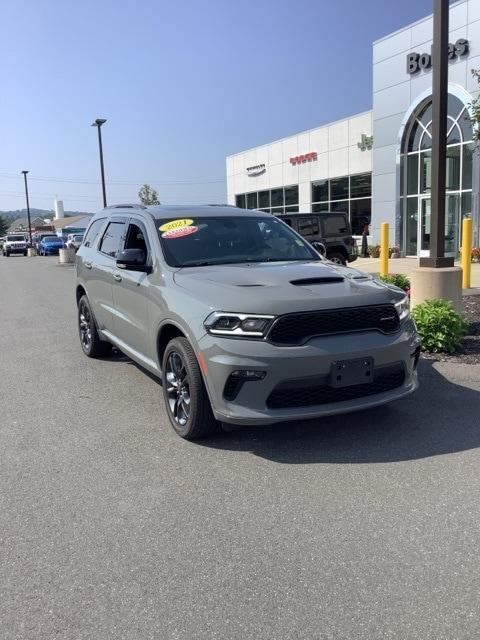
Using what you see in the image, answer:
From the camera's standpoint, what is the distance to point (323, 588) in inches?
108

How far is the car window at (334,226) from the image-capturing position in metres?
16.6

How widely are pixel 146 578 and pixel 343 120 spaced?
91.3ft

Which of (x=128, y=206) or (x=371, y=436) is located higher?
(x=128, y=206)

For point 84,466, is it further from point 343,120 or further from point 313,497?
point 343,120

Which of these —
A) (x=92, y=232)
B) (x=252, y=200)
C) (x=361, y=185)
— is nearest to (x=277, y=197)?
(x=252, y=200)

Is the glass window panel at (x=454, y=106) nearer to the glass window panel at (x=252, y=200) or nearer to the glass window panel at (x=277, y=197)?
the glass window panel at (x=277, y=197)

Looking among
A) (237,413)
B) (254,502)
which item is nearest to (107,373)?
(237,413)

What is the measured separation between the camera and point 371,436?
458 cm

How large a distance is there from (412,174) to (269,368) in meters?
20.8

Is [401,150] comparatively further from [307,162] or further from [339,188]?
[307,162]

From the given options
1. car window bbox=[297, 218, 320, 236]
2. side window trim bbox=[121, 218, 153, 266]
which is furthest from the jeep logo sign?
side window trim bbox=[121, 218, 153, 266]

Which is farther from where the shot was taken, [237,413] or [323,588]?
[237,413]

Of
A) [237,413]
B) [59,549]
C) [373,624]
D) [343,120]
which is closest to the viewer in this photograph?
[373,624]

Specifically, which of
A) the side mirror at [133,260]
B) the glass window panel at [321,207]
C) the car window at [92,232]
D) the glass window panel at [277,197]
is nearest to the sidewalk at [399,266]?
the glass window panel at [321,207]
